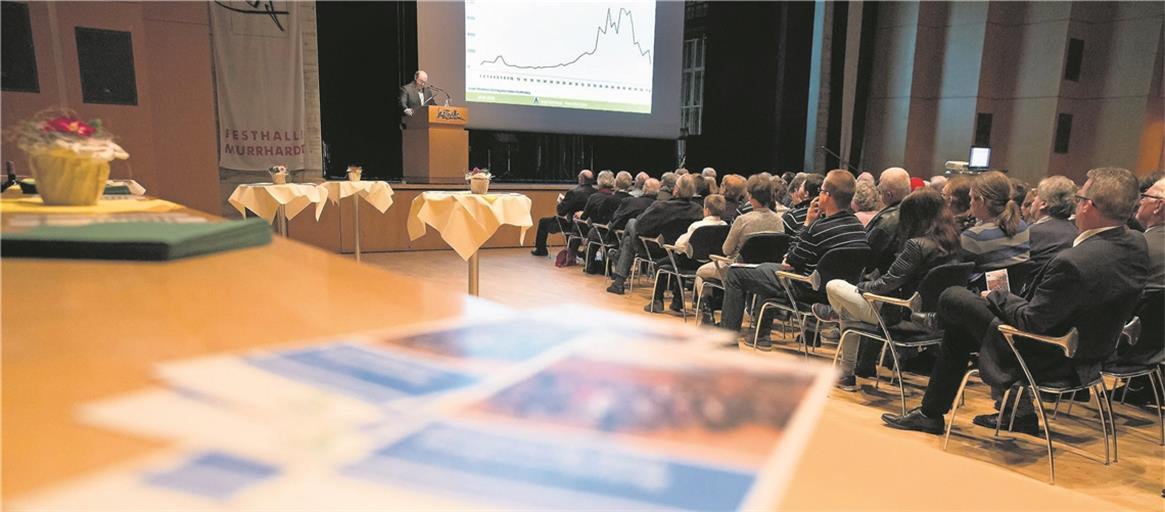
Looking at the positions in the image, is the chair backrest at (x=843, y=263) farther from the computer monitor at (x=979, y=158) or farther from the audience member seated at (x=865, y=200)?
the computer monitor at (x=979, y=158)

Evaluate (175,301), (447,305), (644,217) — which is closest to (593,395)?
(447,305)

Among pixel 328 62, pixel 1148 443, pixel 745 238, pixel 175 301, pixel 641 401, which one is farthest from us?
pixel 328 62

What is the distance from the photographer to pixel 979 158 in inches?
409

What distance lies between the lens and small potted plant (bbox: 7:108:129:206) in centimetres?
175

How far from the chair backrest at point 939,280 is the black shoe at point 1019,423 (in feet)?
2.02

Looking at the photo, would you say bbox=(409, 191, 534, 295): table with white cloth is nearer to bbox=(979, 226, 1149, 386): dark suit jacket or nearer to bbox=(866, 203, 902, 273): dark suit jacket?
bbox=(866, 203, 902, 273): dark suit jacket

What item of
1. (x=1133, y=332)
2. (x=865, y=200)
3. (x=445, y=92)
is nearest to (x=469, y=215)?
(x=865, y=200)

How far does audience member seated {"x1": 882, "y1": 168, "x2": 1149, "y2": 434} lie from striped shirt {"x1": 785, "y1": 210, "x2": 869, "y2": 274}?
0.75 meters

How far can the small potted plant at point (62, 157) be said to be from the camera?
1.75 metres

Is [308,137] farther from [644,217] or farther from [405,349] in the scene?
[405,349]

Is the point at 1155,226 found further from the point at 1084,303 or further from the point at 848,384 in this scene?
the point at 848,384

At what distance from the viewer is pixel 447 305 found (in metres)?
0.91

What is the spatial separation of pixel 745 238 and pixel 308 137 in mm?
5650

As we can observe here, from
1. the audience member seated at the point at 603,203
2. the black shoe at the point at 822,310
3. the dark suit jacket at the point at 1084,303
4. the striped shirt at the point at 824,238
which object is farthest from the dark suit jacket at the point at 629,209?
the dark suit jacket at the point at 1084,303
